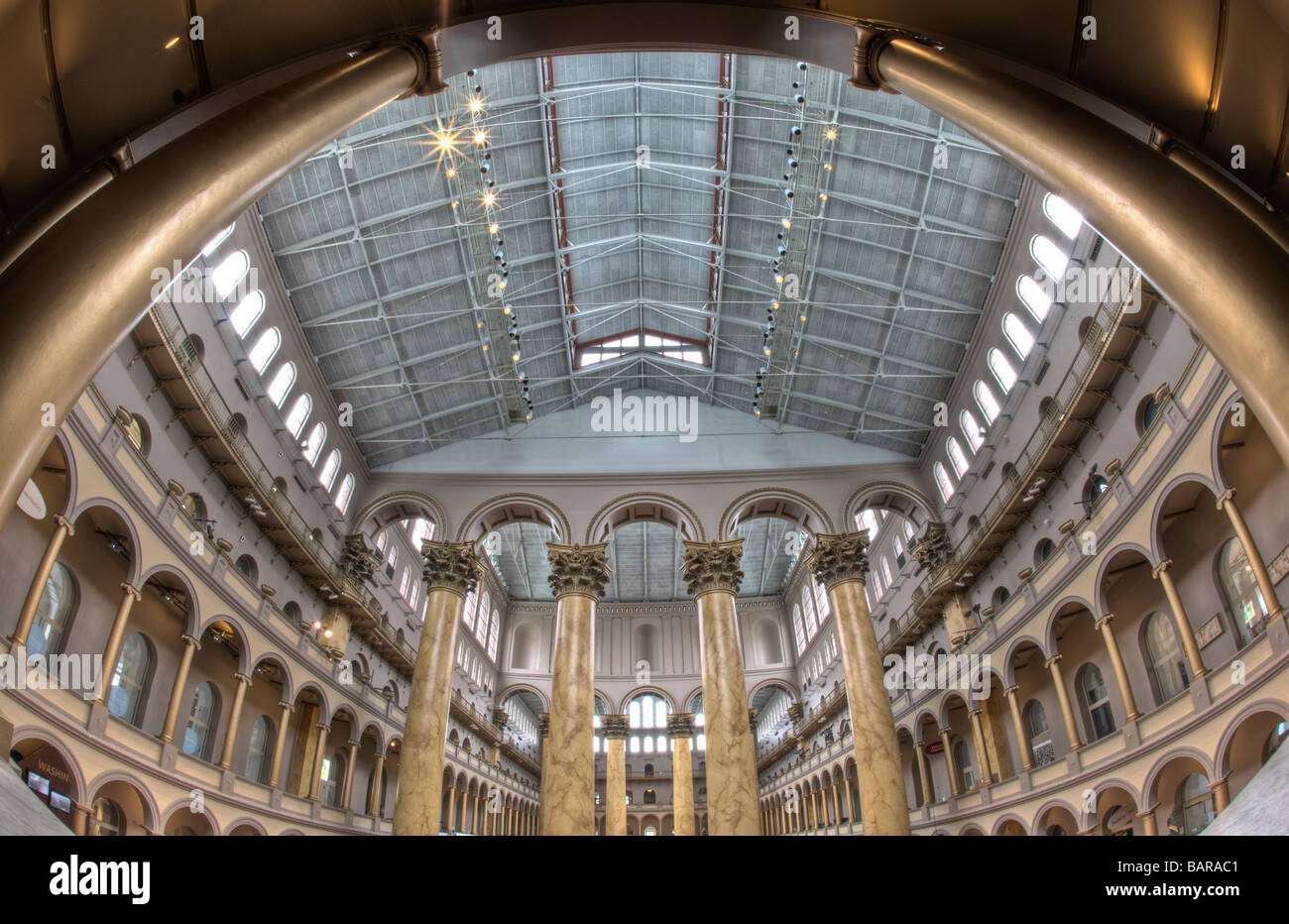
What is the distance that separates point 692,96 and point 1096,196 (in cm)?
1830

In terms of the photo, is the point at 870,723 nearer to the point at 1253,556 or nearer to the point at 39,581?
the point at 1253,556

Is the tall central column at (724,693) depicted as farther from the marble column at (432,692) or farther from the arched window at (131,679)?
the arched window at (131,679)

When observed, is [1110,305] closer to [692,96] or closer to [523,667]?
[692,96]

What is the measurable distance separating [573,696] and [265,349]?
12116 millimetres

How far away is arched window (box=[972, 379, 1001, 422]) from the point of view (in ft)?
67.1

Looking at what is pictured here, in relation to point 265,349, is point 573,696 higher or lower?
lower

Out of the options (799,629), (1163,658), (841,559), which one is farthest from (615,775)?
(1163,658)

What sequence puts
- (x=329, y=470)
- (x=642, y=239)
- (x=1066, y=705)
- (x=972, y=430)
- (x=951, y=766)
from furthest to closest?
(x=642, y=239), (x=951, y=766), (x=329, y=470), (x=972, y=430), (x=1066, y=705)

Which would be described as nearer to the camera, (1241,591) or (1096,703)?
(1241,591)

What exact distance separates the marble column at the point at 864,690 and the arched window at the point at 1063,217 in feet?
28.7

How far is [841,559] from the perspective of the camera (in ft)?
62.9

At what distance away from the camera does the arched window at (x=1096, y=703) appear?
17.3 metres

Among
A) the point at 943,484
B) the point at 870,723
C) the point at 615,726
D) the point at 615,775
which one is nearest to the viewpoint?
the point at 870,723

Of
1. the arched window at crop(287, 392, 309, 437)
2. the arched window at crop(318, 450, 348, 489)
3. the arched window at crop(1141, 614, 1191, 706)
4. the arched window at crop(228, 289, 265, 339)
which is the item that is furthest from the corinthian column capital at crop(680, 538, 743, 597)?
the arched window at crop(228, 289, 265, 339)
